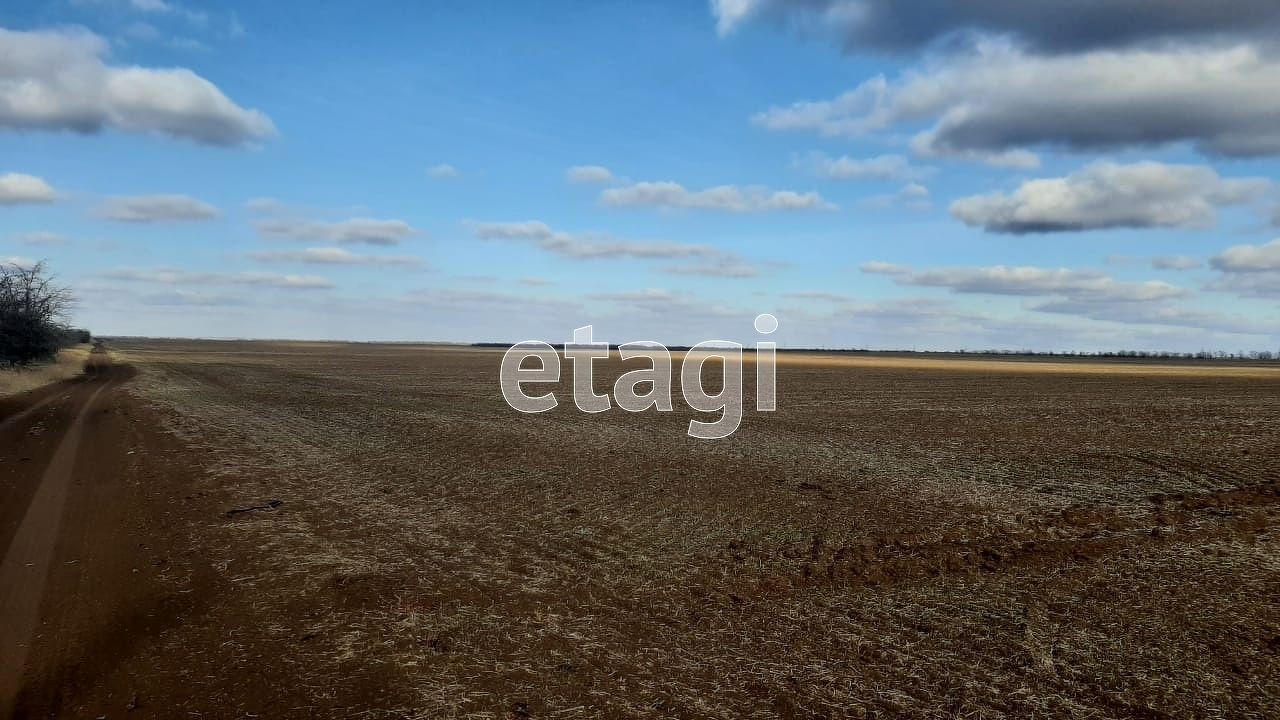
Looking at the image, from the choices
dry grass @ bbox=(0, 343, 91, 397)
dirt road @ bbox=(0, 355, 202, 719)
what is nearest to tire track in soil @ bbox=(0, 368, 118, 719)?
dirt road @ bbox=(0, 355, 202, 719)

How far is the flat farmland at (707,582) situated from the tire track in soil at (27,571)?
60 cm

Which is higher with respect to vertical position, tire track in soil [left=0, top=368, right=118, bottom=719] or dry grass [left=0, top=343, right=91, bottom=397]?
dry grass [left=0, top=343, right=91, bottom=397]

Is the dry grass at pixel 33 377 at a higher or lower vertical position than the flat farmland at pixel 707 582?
higher

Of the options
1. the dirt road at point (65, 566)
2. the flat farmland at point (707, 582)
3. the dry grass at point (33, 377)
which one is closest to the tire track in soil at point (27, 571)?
the dirt road at point (65, 566)

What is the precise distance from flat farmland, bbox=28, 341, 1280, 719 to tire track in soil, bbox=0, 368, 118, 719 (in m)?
0.60

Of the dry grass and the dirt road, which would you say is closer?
the dirt road

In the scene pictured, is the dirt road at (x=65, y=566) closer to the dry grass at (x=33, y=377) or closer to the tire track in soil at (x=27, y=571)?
the tire track in soil at (x=27, y=571)

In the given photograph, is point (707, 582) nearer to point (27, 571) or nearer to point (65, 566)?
point (65, 566)

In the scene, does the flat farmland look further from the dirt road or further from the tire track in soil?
the tire track in soil

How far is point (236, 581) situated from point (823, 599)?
6393 millimetres

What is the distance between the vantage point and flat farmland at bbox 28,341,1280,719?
19.1 ft

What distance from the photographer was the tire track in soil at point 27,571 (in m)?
5.91

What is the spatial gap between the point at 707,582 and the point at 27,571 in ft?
24.5

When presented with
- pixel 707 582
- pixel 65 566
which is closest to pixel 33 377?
pixel 65 566
